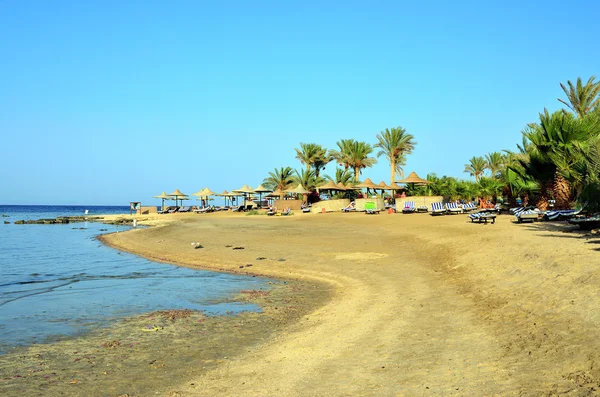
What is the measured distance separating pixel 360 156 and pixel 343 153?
2584mm

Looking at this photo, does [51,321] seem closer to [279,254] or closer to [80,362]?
[80,362]

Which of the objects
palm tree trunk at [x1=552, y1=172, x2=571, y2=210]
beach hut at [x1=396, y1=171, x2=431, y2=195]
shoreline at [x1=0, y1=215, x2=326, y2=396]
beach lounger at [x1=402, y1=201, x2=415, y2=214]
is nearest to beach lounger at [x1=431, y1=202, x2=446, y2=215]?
beach lounger at [x1=402, y1=201, x2=415, y2=214]

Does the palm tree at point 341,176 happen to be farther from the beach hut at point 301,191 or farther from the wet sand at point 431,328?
the wet sand at point 431,328

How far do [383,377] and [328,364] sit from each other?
3.13 ft

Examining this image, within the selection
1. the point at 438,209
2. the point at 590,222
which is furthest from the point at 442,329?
the point at 438,209

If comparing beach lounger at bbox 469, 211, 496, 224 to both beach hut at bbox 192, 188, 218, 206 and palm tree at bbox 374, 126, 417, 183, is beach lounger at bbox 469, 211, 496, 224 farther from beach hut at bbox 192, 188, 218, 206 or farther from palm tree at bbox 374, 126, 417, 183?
beach hut at bbox 192, 188, 218, 206

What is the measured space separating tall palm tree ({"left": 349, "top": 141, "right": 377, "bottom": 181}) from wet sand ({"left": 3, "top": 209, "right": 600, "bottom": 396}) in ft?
143

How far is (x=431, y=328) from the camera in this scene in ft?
26.5

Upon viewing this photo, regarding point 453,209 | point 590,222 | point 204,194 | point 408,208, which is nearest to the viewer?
point 590,222

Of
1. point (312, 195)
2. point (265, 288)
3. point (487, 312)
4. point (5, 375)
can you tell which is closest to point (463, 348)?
point (487, 312)

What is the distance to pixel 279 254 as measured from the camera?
20.4 m

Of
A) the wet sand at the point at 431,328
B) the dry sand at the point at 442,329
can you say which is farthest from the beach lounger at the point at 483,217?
the dry sand at the point at 442,329

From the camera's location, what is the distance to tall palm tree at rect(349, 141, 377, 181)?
6084 cm

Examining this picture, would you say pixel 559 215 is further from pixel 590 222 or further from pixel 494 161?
pixel 494 161
